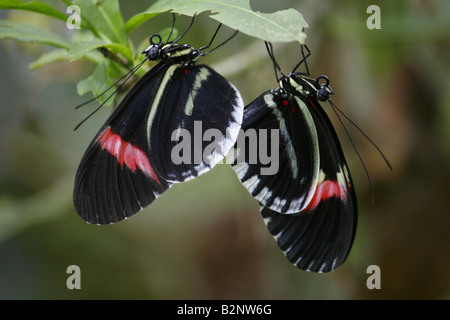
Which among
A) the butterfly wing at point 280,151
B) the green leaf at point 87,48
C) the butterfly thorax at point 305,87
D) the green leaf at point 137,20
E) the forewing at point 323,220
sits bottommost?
the forewing at point 323,220

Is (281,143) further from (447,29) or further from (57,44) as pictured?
(447,29)

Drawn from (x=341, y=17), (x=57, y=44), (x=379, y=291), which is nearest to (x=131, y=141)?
(x=57, y=44)

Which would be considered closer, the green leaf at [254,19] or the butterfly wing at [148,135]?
the green leaf at [254,19]

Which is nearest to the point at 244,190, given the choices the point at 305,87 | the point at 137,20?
the point at 305,87

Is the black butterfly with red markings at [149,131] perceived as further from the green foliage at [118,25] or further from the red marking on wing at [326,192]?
the red marking on wing at [326,192]

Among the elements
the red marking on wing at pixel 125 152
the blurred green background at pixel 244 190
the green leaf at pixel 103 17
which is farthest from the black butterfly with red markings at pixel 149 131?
the blurred green background at pixel 244 190

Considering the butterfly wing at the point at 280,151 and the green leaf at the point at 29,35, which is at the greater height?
the green leaf at the point at 29,35
